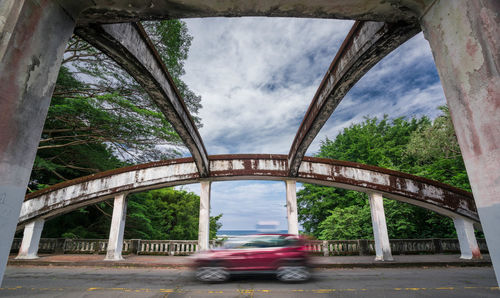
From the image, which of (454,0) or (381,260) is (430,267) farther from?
(454,0)

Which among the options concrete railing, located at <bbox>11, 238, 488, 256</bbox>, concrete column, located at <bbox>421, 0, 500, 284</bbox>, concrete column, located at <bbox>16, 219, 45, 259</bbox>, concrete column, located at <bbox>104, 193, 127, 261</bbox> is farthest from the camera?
concrete railing, located at <bbox>11, 238, 488, 256</bbox>

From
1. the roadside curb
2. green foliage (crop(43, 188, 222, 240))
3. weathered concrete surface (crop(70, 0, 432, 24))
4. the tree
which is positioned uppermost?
the tree

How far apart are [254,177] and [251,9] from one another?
8874 millimetres

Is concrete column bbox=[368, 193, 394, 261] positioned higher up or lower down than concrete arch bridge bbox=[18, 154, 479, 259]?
lower down

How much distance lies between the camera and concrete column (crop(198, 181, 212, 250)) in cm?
1043

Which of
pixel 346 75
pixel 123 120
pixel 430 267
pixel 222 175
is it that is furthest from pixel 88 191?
pixel 430 267

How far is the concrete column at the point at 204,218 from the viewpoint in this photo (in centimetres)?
1043

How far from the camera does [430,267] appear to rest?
9.38 metres

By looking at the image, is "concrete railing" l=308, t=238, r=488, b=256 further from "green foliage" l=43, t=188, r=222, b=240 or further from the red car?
"green foliage" l=43, t=188, r=222, b=240

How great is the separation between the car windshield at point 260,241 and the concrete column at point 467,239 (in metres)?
10.1

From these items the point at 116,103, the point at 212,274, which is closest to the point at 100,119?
the point at 116,103

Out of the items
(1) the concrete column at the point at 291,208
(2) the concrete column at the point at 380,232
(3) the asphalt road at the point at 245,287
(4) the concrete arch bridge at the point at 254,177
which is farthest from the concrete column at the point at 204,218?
(2) the concrete column at the point at 380,232

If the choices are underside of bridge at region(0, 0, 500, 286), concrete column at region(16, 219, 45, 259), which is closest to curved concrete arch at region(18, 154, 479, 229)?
concrete column at region(16, 219, 45, 259)

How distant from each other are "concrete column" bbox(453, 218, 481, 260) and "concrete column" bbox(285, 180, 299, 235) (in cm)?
800
